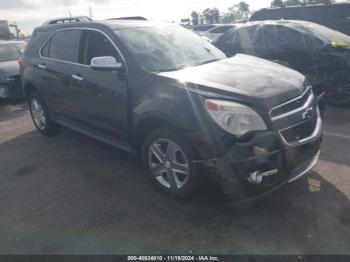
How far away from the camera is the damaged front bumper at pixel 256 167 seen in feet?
9.32

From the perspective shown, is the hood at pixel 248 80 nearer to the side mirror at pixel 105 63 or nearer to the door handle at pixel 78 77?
the side mirror at pixel 105 63

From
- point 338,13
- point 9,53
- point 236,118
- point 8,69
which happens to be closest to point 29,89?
point 8,69

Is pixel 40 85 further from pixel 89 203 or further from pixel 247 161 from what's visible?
pixel 247 161

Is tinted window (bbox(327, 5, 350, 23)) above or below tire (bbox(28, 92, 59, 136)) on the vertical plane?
above

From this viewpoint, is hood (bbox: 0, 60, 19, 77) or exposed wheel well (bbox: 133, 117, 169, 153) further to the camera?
hood (bbox: 0, 60, 19, 77)

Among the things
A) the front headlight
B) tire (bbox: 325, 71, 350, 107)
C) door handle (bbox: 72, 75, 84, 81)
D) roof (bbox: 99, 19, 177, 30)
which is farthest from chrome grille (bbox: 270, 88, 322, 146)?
→ tire (bbox: 325, 71, 350, 107)

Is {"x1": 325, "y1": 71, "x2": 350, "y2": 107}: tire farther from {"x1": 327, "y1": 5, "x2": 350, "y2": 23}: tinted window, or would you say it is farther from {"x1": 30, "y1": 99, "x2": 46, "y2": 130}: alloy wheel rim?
{"x1": 327, "y1": 5, "x2": 350, "y2": 23}: tinted window

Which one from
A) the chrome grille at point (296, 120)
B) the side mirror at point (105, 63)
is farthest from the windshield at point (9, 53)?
the chrome grille at point (296, 120)

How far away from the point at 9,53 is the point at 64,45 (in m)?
5.99

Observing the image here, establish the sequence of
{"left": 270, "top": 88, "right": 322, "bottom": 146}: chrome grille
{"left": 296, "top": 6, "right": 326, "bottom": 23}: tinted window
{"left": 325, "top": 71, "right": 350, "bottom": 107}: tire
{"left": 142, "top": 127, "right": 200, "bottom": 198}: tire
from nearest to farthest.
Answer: {"left": 270, "top": 88, "right": 322, "bottom": 146}: chrome grille → {"left": 142, "top": 127, "right": 200, "bottom": 198}: tire → {"left": 325, "top": 71, "right": 350, "bottom": 107}: tire → {"left": 296, "top": 6, "right": 326, "bottom": 23}: tinted window

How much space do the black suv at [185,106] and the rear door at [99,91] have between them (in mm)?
13

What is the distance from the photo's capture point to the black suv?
9.54ft

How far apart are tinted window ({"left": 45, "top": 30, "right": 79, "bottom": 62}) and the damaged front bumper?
2.76 meters

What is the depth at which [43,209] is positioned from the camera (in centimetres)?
362
